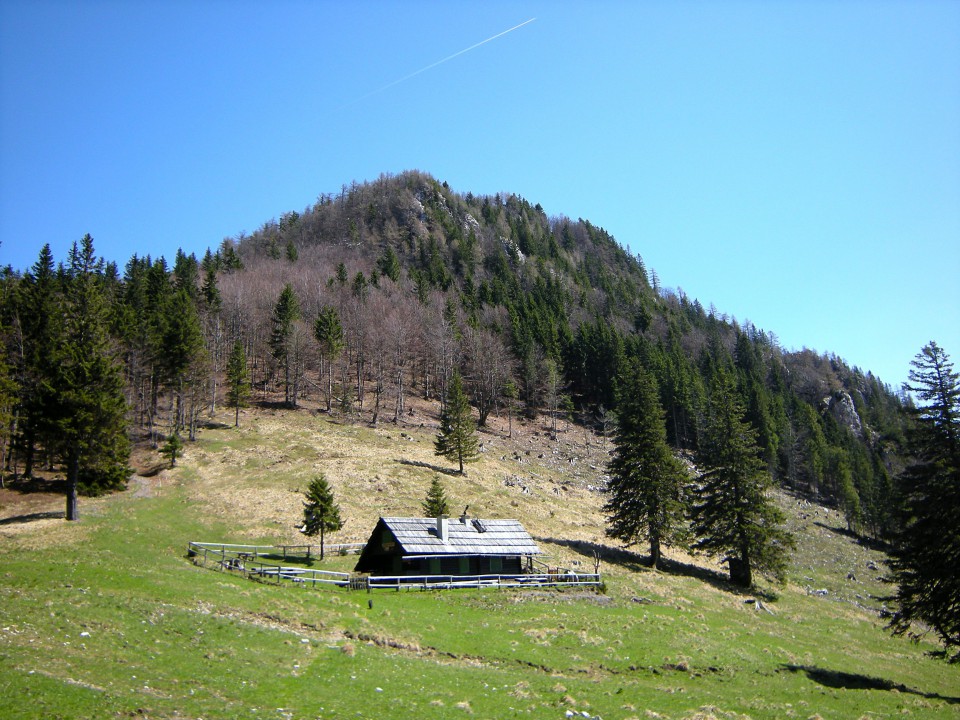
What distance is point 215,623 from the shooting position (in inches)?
846

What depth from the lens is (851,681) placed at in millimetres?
26250

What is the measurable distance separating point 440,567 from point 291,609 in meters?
14.2

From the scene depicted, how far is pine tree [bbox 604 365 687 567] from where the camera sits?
4612cm

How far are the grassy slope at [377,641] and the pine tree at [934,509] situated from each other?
12.3ft

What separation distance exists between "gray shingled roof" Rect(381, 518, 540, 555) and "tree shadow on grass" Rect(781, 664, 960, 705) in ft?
56.3

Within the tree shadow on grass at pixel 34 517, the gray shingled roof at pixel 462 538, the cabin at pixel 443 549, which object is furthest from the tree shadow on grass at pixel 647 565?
the tree shadow on grass at pixel 34 517

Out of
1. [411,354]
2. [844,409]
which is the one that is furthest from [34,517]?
[844,409]

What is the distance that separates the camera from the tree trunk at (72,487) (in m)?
37.8

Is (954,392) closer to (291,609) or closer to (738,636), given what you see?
(738,636)

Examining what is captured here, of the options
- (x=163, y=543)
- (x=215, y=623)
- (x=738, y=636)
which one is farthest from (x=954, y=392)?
(x=163, y=543)

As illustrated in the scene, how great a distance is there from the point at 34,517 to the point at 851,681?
46.5m

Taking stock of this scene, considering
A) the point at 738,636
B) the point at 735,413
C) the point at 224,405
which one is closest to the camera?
the point at 738,636

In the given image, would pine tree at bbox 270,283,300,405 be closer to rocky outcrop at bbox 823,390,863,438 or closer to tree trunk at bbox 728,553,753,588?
tree trunk at bbox 728,553,753,588

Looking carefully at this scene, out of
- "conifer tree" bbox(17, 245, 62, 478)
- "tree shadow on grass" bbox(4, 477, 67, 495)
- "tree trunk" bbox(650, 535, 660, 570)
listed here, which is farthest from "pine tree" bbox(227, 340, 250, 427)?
"tree trunk" bbox(650, 535, 660, 570)
